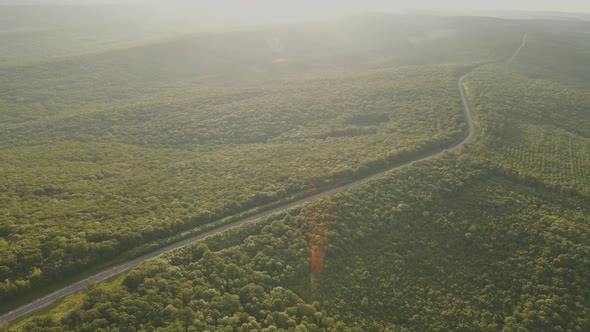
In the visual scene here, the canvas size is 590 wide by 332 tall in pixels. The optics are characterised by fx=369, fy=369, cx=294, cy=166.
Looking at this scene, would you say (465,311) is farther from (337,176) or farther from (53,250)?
(53,250)

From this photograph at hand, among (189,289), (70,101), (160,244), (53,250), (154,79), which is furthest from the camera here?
(154,79)

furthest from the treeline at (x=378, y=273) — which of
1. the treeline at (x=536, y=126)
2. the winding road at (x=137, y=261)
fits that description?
the treeline at (x=536, y=126)

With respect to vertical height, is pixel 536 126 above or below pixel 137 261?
above

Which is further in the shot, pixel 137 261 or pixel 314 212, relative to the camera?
pixel 314 212

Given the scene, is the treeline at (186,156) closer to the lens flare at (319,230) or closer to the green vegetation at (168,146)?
the green vegetation at (168,146)

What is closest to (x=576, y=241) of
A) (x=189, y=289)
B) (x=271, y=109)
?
(x=189, y=289)

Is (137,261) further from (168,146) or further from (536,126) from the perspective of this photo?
(536,126)

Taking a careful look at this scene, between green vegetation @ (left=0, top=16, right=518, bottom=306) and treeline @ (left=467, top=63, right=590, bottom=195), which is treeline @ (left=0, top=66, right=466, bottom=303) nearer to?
green vegetation @ (left=0, top=16, right=518, bottom=306)

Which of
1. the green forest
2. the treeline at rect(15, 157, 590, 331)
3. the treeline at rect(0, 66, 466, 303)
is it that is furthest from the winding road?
the treeline at rect(15, 157, 590, 331)

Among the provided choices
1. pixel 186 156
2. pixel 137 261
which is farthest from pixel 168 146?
pixel 137 261
